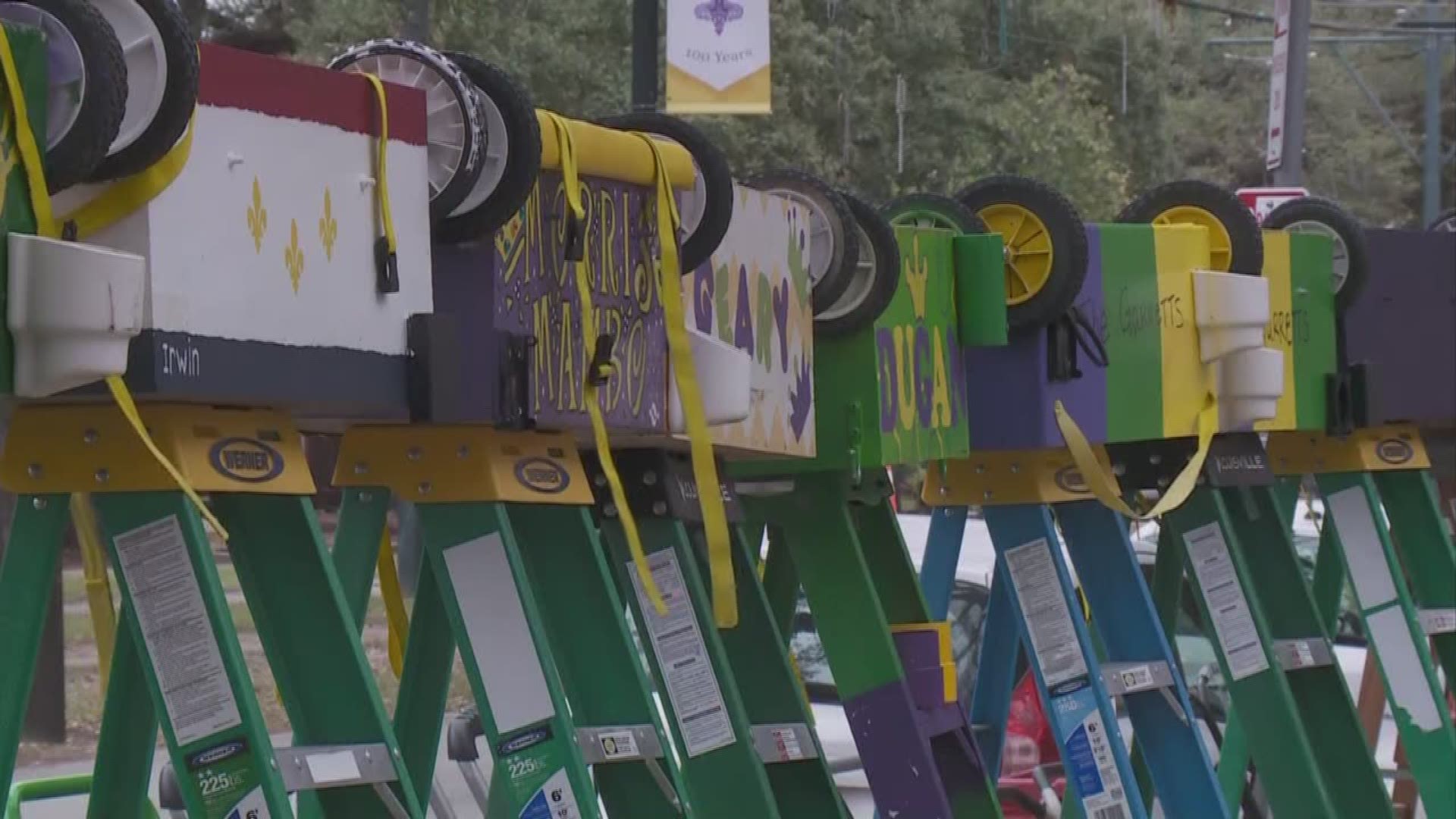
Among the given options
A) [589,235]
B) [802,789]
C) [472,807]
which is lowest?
[472,807]

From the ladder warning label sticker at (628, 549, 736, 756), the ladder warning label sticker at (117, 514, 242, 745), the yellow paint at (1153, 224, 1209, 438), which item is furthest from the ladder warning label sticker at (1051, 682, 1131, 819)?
the ladder warning label sticker at (117, 514, 242, 745)

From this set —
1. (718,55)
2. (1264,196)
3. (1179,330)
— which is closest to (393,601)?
(1179,330)

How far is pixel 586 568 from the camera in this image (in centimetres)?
459

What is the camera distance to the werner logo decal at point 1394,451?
841 centimetres

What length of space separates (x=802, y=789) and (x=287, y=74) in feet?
8.55

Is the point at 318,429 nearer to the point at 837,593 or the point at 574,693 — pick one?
the point at 574,693

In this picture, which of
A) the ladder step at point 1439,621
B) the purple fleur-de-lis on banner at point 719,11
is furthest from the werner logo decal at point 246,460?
the purple fleur-de-lis on banner at point 719,11

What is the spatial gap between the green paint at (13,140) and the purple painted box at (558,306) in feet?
3.47

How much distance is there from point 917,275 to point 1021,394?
57 cm

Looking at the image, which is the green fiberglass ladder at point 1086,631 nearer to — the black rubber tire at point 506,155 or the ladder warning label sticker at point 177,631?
the black rubber tire at point 506,155

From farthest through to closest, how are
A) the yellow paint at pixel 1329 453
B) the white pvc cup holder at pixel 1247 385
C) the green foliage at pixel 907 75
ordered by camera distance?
the green foliage at pixel 907 75
the yellow paint at pixel 1329 453
the white pvc cup holder at pixel 1247 385

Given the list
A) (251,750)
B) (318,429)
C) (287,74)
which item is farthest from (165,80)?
(318,429)

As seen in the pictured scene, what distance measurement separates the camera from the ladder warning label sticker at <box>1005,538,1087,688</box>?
6457 millimetres

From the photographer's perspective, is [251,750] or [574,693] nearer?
[251,750]
